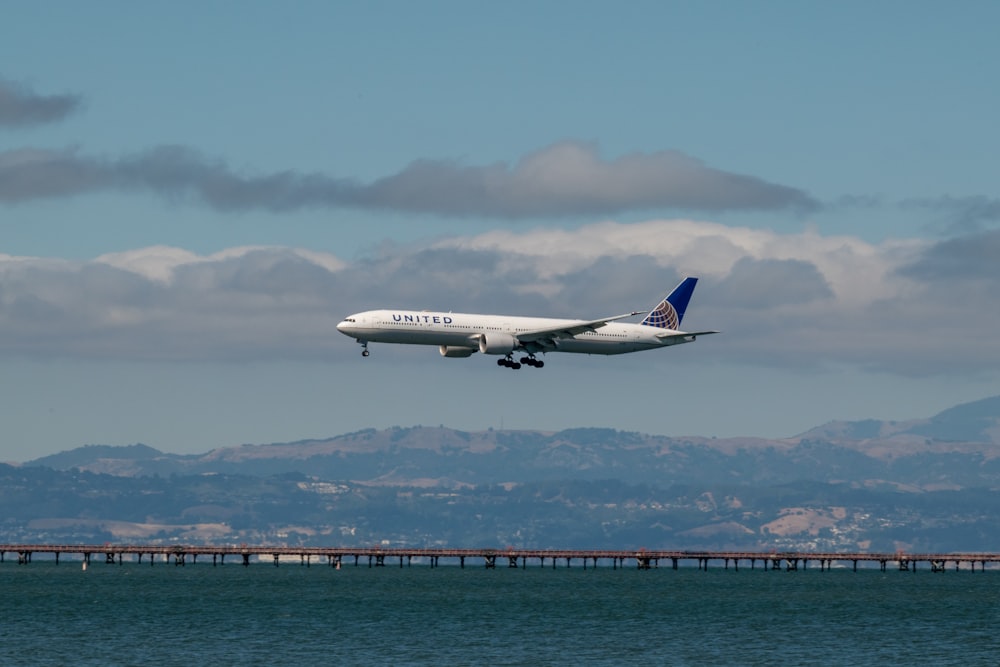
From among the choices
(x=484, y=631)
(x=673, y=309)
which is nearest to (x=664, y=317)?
(x=673, y=309)

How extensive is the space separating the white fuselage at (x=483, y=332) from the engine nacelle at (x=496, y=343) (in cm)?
18

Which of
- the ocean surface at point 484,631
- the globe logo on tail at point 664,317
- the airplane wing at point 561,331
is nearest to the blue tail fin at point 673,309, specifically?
the globe logo on tail at point 664,317

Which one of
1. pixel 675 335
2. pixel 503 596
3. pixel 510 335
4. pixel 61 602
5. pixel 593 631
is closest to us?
pixel 593 631

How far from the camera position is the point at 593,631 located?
144 meters

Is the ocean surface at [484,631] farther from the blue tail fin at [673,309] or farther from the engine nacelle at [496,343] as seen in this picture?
the blue tail fin at [673,309]

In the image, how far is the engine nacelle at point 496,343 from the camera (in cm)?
15212

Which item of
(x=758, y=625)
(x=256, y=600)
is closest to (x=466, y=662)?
(x=758, y=625)

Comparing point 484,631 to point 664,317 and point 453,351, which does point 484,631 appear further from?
point 664,317

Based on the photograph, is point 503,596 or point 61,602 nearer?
point 61,602

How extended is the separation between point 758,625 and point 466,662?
45.0 metres

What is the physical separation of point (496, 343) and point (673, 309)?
33.1 meters

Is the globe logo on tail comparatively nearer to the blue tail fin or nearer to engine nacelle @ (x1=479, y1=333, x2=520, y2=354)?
the blue tail fin

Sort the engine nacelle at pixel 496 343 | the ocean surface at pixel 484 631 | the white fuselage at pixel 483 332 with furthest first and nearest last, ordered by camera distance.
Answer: the engine nacelle at pixel 496 343 < the white fuselage at pixel 483 332 < the ocean surface at pixel 484 631

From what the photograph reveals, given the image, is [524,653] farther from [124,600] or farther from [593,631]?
[124,600]
